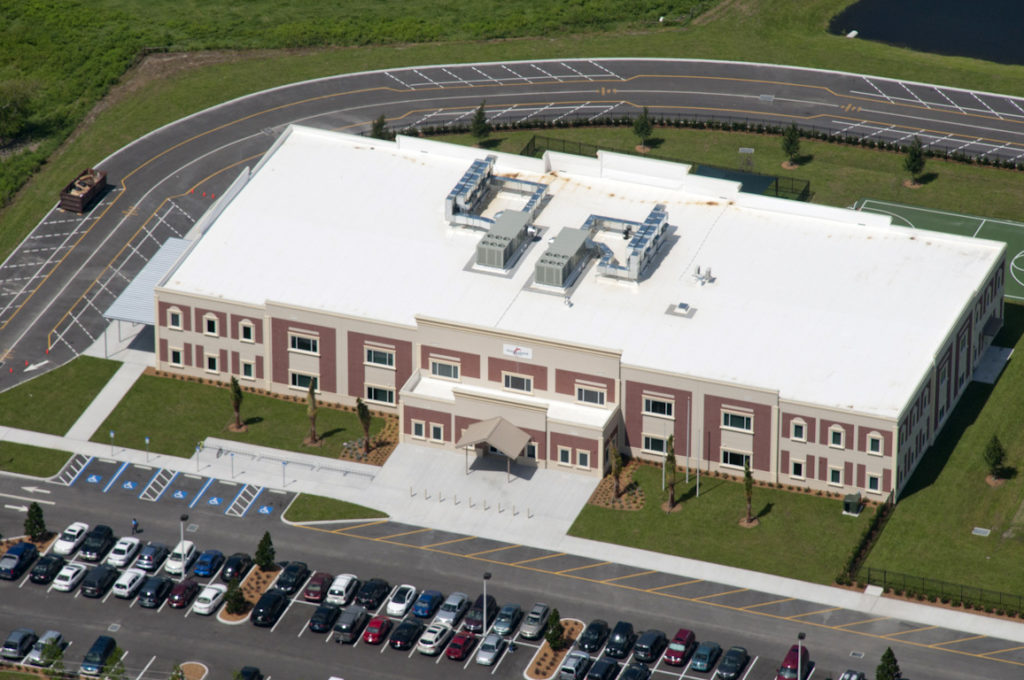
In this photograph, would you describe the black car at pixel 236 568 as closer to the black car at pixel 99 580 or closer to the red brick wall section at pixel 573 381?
the black car at pixel 99 580

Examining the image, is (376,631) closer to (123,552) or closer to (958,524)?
(123,552)

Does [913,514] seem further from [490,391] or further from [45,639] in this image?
[45,639]

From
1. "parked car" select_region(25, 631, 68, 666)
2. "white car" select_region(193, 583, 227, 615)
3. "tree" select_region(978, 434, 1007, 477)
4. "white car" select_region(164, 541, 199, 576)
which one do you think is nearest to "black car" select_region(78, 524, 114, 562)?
"white car" select_region(164, 541, 199, 576)

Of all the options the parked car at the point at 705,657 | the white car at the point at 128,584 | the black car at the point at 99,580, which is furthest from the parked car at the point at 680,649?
the black car at the point at 99,580

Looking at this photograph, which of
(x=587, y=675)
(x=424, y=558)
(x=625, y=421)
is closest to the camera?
(x=587, y=675)

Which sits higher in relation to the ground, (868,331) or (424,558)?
(868,331)

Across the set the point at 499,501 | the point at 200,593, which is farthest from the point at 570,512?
the point at 200,593
